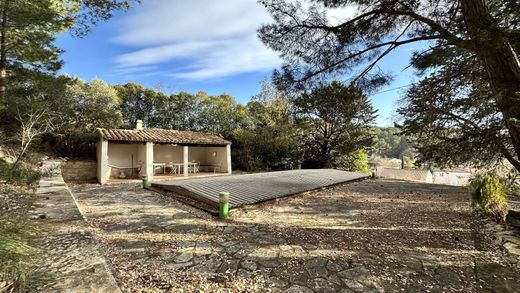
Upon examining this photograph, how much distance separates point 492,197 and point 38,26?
502 inches

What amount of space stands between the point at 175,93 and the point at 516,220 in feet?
57.8

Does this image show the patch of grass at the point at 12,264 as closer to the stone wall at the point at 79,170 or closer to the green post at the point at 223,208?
the green post at the point at 223,208

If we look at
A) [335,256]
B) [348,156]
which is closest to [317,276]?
[335,256]

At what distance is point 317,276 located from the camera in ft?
9.07

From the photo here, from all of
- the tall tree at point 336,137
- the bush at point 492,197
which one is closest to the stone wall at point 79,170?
the tall tree at point 336,137

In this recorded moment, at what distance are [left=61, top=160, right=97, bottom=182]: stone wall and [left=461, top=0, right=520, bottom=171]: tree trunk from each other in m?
13.2

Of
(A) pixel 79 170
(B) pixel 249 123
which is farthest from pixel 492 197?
(A) pixel 79 170

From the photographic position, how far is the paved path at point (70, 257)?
1726 millimetres

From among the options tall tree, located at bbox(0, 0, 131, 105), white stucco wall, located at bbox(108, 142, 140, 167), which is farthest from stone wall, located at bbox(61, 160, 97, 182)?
tall tree, located at bbox(0, 0, 131, 105)

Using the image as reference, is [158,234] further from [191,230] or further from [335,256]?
[335,256]

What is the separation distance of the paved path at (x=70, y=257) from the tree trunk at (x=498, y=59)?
375cm

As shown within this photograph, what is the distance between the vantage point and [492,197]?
511cm

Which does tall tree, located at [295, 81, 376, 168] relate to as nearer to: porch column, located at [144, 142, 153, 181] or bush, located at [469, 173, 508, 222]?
porch column, located at [144, 142, 153, 181]

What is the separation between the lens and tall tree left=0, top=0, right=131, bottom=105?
5.69m
